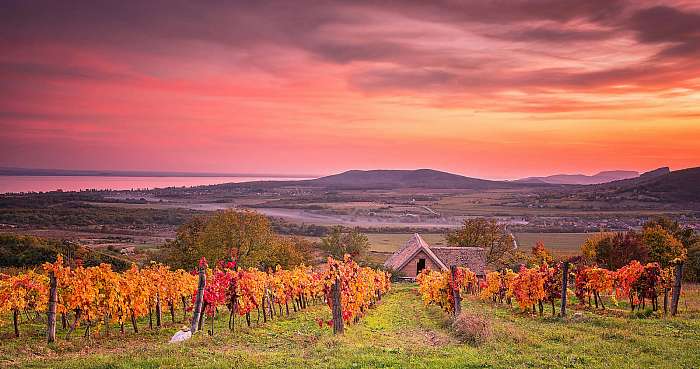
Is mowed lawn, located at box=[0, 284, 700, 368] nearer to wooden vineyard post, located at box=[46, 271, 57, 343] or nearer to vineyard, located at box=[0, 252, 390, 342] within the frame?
wooden vineyard post, located at box=[46, 271, 57, 343]

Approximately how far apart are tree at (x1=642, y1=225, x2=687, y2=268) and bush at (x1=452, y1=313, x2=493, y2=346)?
44.5m

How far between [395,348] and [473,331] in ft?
10.8

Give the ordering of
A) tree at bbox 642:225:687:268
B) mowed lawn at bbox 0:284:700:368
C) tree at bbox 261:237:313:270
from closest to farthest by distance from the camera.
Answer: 1. mowed lawn at bbox 0:284:700:368
2. tree at bbox 261:237:313:270
3. tree at bbox 642:225:687:268

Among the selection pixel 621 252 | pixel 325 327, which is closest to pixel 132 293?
pixel 325 327

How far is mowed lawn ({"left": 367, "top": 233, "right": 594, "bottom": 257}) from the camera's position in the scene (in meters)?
83.8

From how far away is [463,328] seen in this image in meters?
16.8

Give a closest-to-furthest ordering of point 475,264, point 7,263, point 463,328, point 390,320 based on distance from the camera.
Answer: point 463,328, point 390,320, point 7,263, point 475,264

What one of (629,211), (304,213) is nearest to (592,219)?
(629,211)

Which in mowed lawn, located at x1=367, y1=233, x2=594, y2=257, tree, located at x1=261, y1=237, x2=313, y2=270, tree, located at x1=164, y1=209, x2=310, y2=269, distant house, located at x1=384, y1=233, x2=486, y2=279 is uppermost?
tree, located at x1=164, y1=209, x2=310, y2=269

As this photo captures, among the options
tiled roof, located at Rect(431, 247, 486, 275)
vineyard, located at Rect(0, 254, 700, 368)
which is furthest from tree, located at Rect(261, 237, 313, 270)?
vineyard, located at Rect(0, 254, 700, 368)

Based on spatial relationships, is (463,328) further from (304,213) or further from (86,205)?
(304,213)

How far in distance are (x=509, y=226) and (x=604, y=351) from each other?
369 ft

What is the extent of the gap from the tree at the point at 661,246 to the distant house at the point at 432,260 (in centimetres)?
1839

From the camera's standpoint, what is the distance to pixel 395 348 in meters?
14.4
